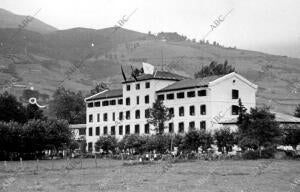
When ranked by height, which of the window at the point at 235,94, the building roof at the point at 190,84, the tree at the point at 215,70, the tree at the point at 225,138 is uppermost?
the tree at the point at 215,70

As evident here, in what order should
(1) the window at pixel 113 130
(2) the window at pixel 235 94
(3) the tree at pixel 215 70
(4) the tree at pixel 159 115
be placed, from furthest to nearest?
(3) the tree at pixel 215 70 < (1) the window at pixel 113 130 < (2) the window at pixel 235 94 < (4) the tree at pixel 159 115

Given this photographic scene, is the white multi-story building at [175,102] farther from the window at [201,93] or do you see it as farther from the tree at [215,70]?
the tree at [215,70]

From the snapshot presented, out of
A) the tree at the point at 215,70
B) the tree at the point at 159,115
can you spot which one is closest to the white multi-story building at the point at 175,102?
the tree at the point at 159,115

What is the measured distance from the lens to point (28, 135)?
3019 inches

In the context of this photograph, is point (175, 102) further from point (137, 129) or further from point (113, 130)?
point (113, 130)

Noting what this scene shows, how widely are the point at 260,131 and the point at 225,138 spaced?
7.90m

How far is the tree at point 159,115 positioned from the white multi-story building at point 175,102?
3.70m

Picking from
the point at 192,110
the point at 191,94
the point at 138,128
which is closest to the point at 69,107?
the point at 138,128

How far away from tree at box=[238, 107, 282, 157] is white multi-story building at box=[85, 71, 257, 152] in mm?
16861

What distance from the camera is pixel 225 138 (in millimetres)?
68438

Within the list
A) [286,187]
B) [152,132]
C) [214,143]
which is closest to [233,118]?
[214,143]

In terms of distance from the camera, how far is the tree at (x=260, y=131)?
61.2 meters

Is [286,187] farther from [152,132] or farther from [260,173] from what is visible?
[152,132]

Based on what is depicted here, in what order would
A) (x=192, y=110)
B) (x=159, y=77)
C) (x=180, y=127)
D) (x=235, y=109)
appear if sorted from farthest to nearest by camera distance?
1. (x=159, y=77)
2. (x=180, y=127)
3. (x=192, y=110)
4. (x=235, y=109)
